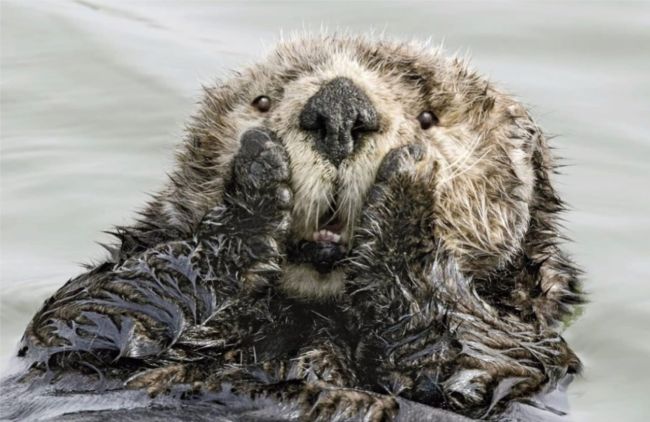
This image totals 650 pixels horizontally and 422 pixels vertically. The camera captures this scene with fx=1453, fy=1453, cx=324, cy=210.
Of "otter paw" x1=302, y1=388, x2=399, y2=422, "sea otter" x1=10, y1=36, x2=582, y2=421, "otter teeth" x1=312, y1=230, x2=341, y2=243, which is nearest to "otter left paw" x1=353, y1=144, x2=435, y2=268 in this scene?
"sea otter" x1=10, y1=36, x2=582, y2=421

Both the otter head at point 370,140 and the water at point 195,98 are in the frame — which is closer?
the otter head at point 370,140

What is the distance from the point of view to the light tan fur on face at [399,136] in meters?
4.80

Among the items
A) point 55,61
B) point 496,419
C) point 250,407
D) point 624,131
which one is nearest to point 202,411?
point 250,407

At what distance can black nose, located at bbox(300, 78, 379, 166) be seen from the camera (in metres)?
4.67

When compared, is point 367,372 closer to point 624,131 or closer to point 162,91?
point 624,131

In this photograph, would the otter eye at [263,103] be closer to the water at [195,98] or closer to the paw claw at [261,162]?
the paw claw at [261,162]

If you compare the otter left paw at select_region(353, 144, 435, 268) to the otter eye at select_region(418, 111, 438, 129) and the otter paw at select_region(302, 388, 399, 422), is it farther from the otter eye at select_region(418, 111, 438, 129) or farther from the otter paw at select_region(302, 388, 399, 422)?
the otter paw at select_region(302, 388, 399, 422)

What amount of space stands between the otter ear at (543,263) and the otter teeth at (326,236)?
73 cm

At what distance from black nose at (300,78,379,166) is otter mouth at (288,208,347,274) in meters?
0.24

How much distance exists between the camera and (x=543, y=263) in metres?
5.39

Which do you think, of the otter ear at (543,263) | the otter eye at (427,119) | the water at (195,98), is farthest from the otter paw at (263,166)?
the water at (195,98)

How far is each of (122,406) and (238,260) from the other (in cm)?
66

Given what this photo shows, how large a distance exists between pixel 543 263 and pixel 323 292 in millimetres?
959

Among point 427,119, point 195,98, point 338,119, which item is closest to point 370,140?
point 338,119
